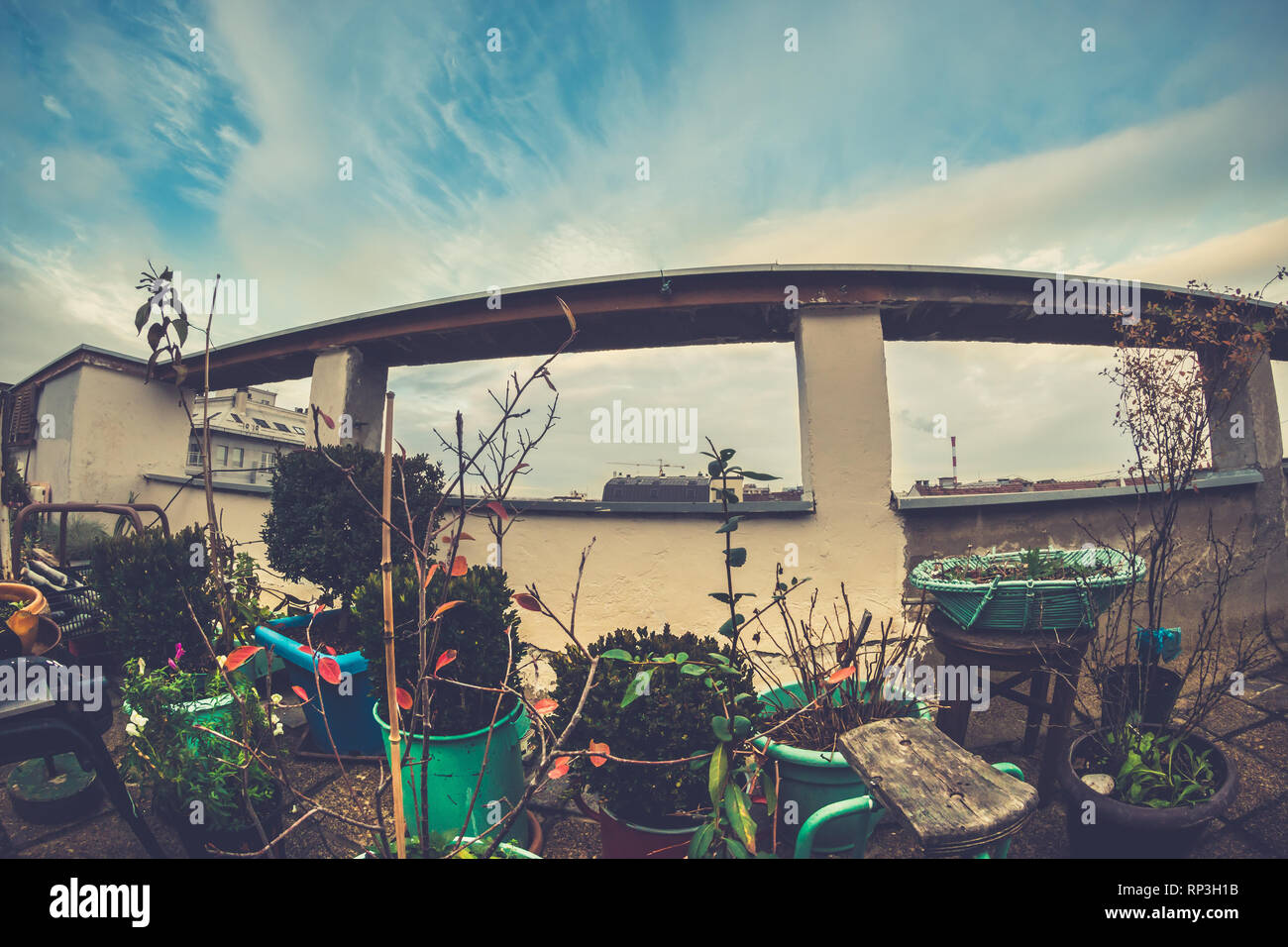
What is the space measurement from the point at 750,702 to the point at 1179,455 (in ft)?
9.68

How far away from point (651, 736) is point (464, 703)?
39.3 inches

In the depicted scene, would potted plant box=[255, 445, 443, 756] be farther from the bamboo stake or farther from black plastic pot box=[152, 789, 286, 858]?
the bamboo stake

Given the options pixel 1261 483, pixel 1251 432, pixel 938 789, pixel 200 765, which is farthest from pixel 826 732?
pixel 1251 432

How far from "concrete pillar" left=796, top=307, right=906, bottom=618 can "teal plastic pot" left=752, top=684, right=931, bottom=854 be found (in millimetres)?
1952

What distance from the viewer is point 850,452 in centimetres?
407

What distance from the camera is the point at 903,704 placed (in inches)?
93.4

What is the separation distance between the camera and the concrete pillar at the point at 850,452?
394 cm

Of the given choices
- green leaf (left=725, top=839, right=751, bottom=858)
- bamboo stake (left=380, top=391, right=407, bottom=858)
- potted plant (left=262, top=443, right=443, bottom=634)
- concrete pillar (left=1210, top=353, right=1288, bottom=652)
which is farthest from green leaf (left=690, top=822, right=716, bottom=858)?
concrete pillar (left=1210, top=353, right=1288, bottom=652)

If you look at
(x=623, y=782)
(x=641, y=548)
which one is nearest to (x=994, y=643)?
(x=623, y=782)

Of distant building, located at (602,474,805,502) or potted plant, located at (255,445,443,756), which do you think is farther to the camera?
distant building, located at (602,474,805,502)

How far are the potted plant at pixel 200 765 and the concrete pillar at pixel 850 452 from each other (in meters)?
3.38

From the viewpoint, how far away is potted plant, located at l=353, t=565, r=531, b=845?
257 centimetres

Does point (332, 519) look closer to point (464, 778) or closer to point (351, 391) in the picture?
point (351, 391)
